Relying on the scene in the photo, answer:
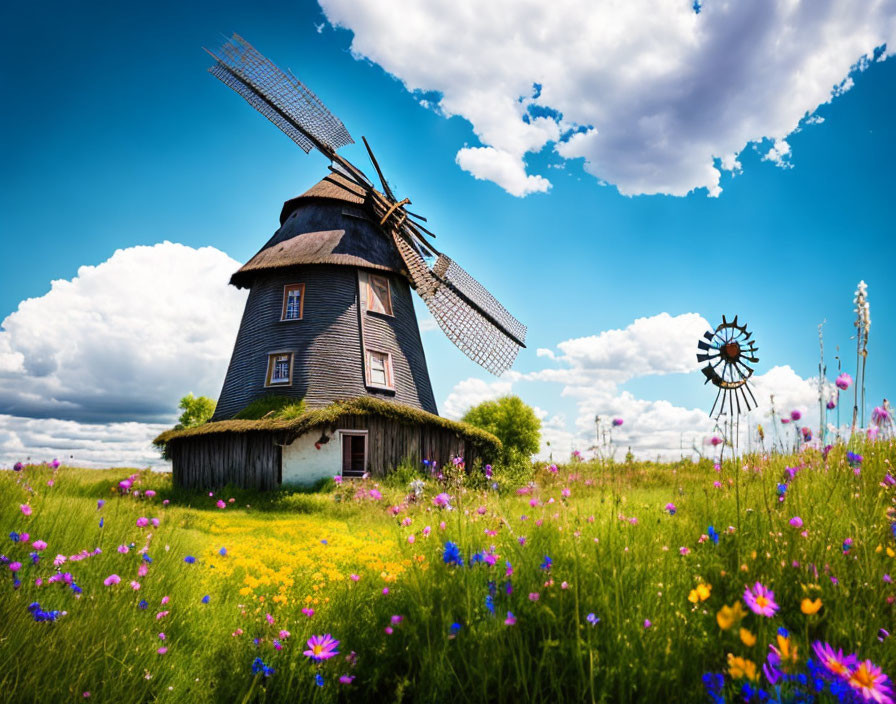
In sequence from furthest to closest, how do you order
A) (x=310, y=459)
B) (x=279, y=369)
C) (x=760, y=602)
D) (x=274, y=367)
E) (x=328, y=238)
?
1. (x=328, y=238)
2. (x=274, y=367)
3. (x=279, y=369)
4. (x=310, y=459)
5. (x=760, y=602)

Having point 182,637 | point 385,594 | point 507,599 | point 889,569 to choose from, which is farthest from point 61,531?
point 889,569

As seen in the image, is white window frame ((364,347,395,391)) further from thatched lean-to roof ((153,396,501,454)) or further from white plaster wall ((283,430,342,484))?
white plaster wall ((283,430,342,484))

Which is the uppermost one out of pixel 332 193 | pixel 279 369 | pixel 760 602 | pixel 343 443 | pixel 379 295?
pixel 332 193

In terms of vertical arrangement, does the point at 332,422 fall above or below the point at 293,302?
below

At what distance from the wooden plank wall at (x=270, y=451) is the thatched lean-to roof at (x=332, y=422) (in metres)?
0.33

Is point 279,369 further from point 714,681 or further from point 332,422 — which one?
→ point 714,681

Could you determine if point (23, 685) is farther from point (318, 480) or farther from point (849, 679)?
point (318, 480)

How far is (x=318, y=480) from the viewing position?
1816 cm

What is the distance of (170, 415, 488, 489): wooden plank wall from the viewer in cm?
1823

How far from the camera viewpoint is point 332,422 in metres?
18.1

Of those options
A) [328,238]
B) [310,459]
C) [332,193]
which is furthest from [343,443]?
[332,193]

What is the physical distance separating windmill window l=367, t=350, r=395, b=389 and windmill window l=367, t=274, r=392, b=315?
1.63m

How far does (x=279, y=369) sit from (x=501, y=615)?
686 inches

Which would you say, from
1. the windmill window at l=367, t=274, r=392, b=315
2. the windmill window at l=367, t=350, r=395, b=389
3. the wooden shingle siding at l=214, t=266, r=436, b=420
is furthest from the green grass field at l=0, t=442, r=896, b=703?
the windmill window at l=367, t=274, r=392, b=315
